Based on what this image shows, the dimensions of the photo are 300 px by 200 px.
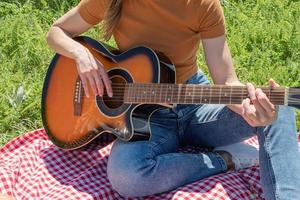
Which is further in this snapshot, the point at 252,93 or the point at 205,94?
the point at 205,94

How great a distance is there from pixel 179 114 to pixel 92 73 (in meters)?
0.46

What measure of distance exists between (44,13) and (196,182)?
2.17 metres

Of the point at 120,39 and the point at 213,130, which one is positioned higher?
the point at 120,39


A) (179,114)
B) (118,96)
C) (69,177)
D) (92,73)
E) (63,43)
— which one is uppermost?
(63,43)

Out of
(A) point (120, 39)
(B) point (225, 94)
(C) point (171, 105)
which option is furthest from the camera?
(A) point (120, 39)

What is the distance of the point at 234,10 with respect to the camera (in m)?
4.47

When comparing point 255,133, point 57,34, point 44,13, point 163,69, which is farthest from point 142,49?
point 44,13

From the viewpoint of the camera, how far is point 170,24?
2607mm

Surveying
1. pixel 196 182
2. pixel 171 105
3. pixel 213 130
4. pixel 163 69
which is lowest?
pixel 196 182

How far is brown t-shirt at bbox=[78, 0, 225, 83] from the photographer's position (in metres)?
2.56

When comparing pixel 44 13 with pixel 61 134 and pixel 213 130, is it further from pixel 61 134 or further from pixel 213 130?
pixel 213 130

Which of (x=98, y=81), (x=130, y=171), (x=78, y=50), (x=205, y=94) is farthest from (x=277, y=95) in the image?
(x=78, y=50)

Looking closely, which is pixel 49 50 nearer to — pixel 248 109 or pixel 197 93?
pixel 197 93

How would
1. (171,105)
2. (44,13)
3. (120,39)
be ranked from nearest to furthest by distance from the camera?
(171,105), (120,39), (44,13)
